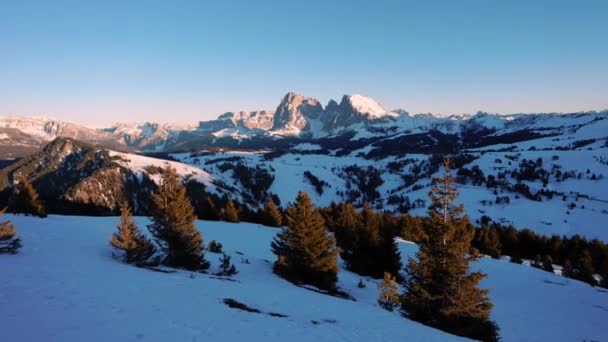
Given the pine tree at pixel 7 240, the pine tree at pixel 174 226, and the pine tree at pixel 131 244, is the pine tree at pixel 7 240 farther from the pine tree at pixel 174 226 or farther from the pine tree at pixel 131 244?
the pine tree at pixel 174 226

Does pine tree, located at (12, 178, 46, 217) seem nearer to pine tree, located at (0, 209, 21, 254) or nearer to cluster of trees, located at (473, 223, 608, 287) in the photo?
pine tree, located at (0, 209, 21, 254)

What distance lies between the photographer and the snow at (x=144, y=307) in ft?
37.0

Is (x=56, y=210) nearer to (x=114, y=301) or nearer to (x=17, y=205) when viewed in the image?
(x=17, y=205)

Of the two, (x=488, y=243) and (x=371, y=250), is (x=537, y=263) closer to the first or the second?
(x=488, y=243)

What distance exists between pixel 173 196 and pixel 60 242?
851cm

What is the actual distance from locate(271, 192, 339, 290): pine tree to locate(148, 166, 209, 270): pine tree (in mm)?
7306

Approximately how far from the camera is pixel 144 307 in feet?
45.3

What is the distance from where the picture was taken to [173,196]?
2598 centimetres

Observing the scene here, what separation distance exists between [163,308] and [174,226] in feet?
39.8

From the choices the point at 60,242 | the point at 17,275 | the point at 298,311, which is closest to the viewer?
the point at 17,275

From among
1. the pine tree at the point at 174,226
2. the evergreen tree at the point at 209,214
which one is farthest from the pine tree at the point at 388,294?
the evergreen tree at the point at 209,214

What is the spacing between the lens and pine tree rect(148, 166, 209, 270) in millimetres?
25531

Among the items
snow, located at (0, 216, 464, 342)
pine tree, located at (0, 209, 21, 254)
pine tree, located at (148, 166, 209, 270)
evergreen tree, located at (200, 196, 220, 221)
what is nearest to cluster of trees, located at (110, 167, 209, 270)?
pine tree, located at (148, 166, 209, 270)

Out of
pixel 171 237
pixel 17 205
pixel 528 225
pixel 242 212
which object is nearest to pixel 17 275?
pixel 171 237
